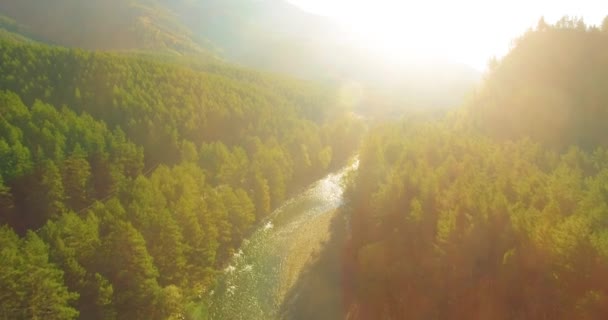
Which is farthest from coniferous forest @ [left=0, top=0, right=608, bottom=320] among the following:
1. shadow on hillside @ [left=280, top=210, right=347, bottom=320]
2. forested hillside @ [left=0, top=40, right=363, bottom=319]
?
shadow on hillside @ [left=280, top=210, right=347, bottom=320]

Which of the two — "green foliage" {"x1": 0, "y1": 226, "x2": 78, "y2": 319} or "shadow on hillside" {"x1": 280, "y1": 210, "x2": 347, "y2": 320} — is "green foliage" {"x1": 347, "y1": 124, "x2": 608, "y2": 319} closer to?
"shadow on hillside" {"x1": 280, "y1": 210, "x2": 347, "y2": 320}

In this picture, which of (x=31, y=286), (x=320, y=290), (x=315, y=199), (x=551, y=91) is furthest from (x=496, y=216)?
(x=551, y=91)

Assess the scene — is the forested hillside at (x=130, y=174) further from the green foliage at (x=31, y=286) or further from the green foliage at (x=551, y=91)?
the green foliage at (x=551, y=91)

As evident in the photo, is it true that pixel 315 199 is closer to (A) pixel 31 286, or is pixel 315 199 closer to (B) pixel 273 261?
(B) pixel 273 261

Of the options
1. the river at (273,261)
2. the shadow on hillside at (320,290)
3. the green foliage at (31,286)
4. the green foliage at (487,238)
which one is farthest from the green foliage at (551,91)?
the green foliage at (31,286)

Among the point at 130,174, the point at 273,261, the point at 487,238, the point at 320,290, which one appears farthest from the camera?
the point at 130,174

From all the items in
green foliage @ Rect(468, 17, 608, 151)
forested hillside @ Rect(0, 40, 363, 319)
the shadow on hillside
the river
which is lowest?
the river
